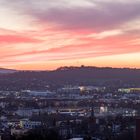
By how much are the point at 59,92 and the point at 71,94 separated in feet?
18.1

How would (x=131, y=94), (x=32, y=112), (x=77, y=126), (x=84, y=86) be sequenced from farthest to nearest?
(x=84, y=86)
(x=131, y=94)
(x=32, y=112)
(x=77, y=126)

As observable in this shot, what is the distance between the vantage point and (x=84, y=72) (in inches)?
5404

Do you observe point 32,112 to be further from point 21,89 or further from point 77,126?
point 21,89

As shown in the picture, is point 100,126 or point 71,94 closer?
point 100,126

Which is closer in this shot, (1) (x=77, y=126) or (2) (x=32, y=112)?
(1) (x=77, y=126)

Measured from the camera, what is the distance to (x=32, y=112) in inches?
3327

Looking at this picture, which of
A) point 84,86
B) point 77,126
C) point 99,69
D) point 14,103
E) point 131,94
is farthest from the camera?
point 84,86

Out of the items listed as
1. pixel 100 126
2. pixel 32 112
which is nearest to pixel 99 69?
pixel 32 112

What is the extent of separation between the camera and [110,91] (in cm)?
13838

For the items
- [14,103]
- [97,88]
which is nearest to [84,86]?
[97,88]

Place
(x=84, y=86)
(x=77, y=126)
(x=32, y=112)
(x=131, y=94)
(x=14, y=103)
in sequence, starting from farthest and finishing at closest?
(x=84, y=86) → (x=131, y=94) → (x=14, y=103) → (x=32, y=112) → (x=77, y=126)

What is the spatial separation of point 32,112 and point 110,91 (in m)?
55.6

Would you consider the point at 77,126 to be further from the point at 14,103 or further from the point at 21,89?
the point at 21,89

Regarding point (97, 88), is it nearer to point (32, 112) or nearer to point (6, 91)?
point (6, 91)
